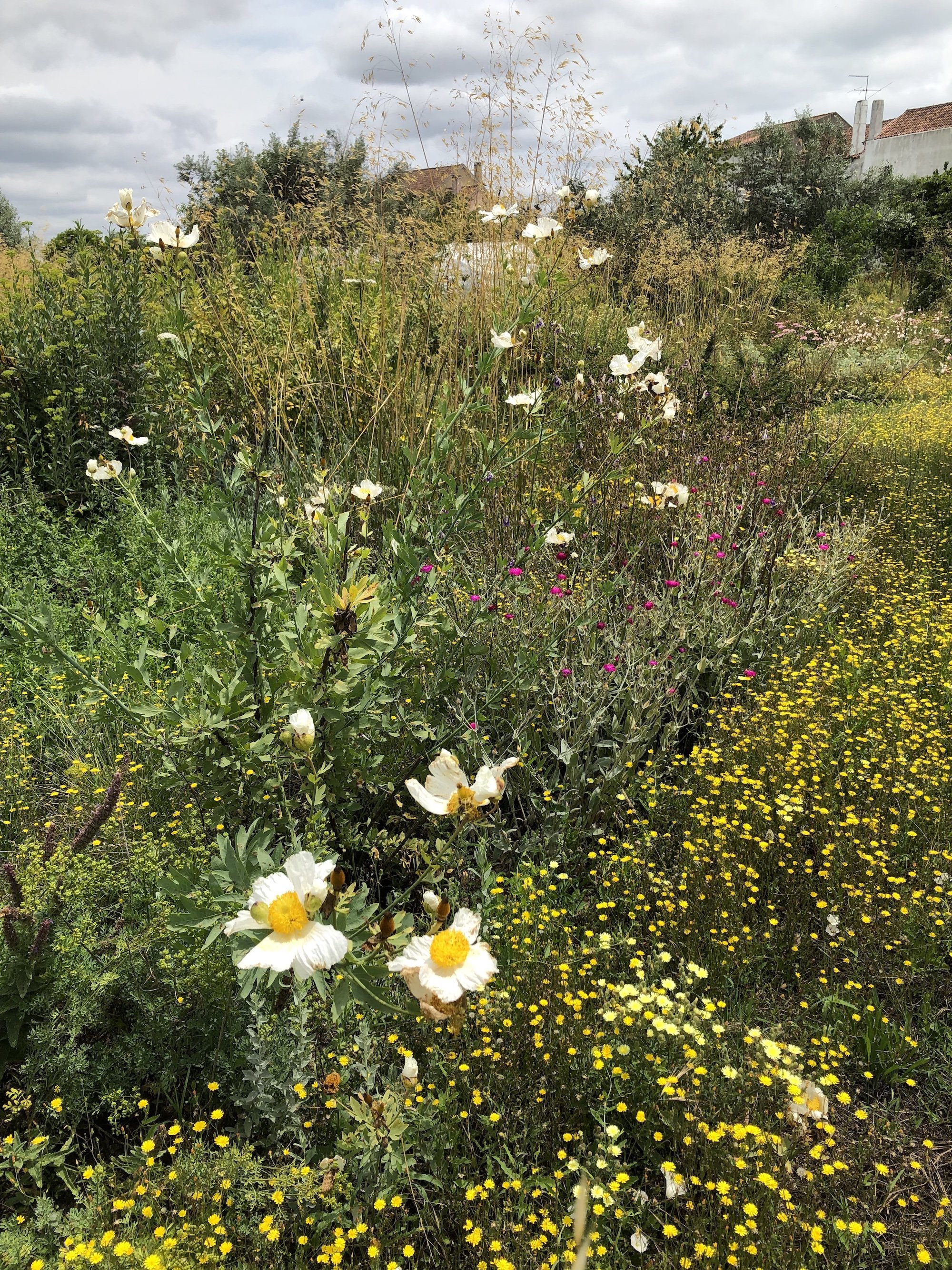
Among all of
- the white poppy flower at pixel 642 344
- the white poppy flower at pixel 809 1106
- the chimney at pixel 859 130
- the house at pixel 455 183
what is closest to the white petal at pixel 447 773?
the white poppy flower at pixel 809 1106

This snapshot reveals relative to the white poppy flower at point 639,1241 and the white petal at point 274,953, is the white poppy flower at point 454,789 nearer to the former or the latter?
the white petal at point 274,953

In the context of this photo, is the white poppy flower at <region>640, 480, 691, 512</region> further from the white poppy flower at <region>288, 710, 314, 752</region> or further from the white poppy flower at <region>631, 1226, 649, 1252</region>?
the white poppy flower at <region>631, 1226, 649, 1252</region>

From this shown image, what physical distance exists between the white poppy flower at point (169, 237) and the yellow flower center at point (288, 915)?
A: 1.60 metres

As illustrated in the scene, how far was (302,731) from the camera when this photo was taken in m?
1.29

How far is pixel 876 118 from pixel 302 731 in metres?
33.0

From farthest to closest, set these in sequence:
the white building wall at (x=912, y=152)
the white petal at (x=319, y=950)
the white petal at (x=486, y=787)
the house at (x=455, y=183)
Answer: the white building wall at (x=912, y=152)
the house at (x=455, y=183)
the white petal at (x=486, y=787)
the white petal at (x=319, y=950)

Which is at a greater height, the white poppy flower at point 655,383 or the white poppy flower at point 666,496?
the white poppy flower at point 655,383

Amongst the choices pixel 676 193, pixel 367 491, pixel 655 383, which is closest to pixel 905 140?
pixel 676 193

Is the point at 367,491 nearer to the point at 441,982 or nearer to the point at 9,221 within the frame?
the point at 441,982

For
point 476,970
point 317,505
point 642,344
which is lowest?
point 476,970

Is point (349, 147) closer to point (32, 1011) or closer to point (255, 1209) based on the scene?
point (32, 1011)

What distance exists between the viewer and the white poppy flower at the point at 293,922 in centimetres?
95

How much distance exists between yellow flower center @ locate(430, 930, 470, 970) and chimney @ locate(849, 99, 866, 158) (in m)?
32.3

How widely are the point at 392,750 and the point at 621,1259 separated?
121 centimetres
